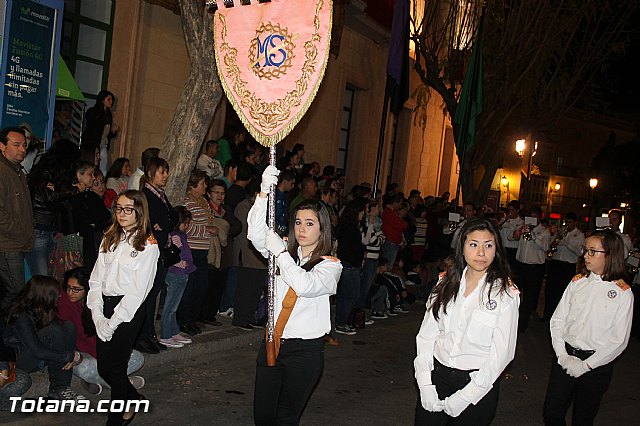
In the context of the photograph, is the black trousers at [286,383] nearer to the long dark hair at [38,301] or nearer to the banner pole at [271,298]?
the banner pole at [271,298]

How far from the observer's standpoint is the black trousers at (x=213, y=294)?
9.87 m

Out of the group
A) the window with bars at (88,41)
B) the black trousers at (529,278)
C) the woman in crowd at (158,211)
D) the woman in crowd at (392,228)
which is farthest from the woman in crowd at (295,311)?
the black trousers at (529,278)

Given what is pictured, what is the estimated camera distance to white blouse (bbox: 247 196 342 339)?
4.77m

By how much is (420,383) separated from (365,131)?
57.7 feet

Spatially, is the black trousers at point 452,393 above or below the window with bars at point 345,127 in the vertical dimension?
below

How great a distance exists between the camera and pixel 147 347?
820 centimetres

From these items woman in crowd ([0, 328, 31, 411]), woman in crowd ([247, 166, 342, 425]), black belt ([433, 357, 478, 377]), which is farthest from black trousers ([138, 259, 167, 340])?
black belt ([433, 357, 478, 377])

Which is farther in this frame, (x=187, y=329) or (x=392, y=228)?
(x=392, y=228)

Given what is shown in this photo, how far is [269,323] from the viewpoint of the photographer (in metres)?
4.88

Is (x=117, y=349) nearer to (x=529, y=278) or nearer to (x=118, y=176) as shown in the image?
(x=118, y=176)

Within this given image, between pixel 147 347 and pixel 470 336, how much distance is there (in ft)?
15.3

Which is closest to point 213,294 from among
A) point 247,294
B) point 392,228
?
point 247,294

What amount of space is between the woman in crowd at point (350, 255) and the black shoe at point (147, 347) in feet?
12.1

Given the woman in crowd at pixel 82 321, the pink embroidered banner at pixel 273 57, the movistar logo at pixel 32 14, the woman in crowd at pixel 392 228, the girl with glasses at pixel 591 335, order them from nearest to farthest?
the pink embroidered banner at pixel 273 57
the girl with glasses at pixel 591 335
the woman in crowd at pixel 82 321
the movistar logo at pixel 32 14
the woman in crowd at pixel 392 228
